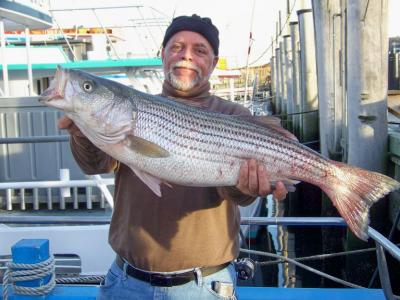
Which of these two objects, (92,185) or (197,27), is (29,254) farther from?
(92,185)

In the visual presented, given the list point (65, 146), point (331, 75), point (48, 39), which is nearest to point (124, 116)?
point (65, 146)

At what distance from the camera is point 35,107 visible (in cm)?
680

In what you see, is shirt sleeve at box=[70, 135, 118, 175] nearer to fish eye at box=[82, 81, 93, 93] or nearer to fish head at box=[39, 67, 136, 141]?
fish head at box=[39, 67, 136, 141]

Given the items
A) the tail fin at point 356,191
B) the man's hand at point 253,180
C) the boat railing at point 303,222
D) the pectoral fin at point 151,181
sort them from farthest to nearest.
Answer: the boat railing at point 303,222, the tail fin at point 356,191, the man's hand at point 253,180, the pectoral fin at point 151,181

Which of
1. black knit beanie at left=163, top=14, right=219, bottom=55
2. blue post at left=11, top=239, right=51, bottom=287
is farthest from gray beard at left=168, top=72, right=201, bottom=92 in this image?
blue post at left=11, top=239, right=51, bottom=287

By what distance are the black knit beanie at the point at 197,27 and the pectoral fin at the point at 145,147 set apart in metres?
0.72

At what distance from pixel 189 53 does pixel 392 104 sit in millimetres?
9397

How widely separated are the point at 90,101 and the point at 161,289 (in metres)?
1.03

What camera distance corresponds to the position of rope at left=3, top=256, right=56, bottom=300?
3176 millimetres

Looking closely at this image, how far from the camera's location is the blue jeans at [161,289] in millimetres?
2525

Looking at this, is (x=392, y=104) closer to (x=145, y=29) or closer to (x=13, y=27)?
(x=145, y=29)

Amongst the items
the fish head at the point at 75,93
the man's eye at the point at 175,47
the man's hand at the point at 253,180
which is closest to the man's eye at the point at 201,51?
the man's eye at the point at 175,47

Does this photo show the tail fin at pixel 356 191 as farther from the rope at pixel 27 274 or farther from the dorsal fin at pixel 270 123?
the rope at pixel 27 274

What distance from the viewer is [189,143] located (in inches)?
105
